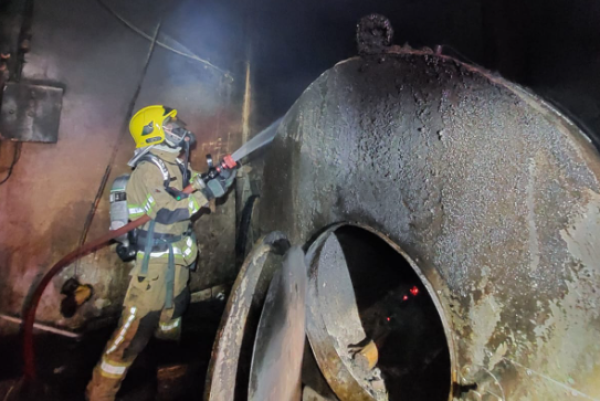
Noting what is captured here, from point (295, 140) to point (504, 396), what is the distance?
5.37 ft

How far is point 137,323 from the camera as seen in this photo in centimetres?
311

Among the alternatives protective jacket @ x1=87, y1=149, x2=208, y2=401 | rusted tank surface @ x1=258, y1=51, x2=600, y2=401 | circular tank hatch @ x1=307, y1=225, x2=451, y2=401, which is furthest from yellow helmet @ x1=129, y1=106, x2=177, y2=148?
rusted tank surface @ x1=258, y1=51, x2=600, y2=401

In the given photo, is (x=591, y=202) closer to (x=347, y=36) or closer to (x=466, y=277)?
(x=466, y=277)

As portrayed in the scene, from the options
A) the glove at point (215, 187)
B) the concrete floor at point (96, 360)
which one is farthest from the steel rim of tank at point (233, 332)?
the concrete floor at point (96, 360)

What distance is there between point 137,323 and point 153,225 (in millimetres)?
900

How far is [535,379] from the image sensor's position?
1.19 m

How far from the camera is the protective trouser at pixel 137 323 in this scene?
2.94 meters

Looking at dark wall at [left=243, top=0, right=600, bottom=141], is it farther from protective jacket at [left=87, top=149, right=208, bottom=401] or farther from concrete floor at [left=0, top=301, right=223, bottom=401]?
concrete floor at [left=0, top=301, right=223, bottom=401]

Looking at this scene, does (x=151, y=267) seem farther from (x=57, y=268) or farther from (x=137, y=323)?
(x=57, y=268)

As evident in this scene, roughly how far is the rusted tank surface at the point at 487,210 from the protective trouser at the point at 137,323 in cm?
225

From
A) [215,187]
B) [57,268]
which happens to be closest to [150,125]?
[215,187]

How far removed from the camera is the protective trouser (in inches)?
116

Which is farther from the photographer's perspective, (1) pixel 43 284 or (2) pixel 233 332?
(1) pixel 43 284

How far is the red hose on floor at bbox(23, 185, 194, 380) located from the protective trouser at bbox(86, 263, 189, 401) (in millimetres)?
411
